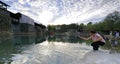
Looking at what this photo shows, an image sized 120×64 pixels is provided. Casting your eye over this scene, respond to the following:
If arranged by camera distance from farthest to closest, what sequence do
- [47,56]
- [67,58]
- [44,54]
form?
[44,54]
[47,56]
[67,58]

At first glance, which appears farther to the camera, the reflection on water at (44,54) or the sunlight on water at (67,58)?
the reflection on water at (44,54)

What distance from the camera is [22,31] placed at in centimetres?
9100

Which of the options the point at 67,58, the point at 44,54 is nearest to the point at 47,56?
the point at 44,54

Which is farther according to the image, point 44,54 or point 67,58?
point 44,54

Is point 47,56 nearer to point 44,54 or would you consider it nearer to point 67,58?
point 44,54

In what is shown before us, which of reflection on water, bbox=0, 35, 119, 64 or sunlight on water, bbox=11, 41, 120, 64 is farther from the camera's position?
reflection on water, bbox=0, 35, 119, 64

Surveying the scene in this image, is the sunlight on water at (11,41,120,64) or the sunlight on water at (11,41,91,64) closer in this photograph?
the sunlight on water at (11,41,120,64)

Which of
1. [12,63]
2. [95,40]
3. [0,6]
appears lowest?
[12,63]

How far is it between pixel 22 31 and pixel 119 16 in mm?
44495

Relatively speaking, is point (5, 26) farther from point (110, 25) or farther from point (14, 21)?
point (110, 25)

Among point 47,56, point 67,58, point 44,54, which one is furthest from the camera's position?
point 44,54

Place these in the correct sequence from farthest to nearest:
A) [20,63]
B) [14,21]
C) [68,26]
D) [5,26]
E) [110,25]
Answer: [68,26] → [110,25] → [14,21] → [5,26] → [20,63]

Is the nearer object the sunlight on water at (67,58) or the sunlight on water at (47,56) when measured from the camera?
the sunlight on water at (67,58)

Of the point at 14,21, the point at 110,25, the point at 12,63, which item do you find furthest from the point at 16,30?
the point at 12,63
